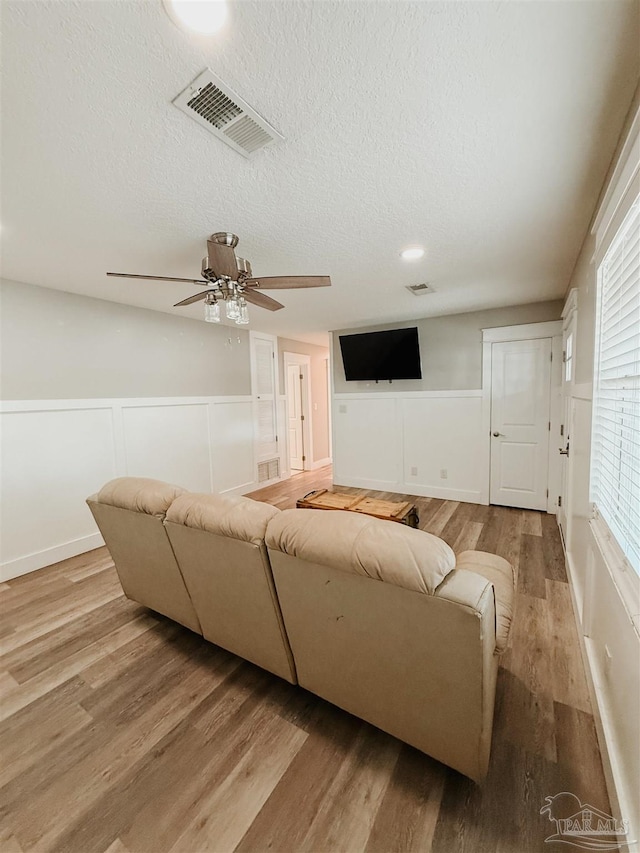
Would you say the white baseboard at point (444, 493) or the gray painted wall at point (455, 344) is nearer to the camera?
the gray painted wall at point (455, 344)

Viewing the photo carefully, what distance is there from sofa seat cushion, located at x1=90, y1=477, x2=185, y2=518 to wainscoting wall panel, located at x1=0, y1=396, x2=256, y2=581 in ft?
5.01

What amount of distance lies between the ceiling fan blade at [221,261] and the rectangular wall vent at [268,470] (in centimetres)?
361

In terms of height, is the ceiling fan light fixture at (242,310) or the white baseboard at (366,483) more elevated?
the ceiling fan light fixture at (242,310)

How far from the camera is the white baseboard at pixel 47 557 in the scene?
2793 millimetres

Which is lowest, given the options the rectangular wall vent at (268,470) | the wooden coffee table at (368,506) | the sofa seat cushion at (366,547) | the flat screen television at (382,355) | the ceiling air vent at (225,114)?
the rectangular wall vent at (268,470)

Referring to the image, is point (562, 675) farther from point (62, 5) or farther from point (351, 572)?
point (62, 5)

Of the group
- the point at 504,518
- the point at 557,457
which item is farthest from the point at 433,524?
the point at 557,457

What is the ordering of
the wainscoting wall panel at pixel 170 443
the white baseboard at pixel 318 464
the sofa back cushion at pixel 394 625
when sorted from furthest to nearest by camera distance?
the white baseboard at pixel 318 464 < the wainscoting wall panel at pixel 170 443 < the sofa back cushion at pixel 394 625

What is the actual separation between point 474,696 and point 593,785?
2.29 feet

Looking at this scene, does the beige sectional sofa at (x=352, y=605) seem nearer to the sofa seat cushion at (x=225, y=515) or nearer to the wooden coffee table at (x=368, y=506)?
the sofa seat cushion at (x=225, y=515)

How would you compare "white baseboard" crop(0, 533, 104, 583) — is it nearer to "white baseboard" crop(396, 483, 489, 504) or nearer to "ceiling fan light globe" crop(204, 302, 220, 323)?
"ceiling fan light globe" crop(204, 302, 220, 323)

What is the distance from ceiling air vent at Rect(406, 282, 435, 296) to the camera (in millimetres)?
3141

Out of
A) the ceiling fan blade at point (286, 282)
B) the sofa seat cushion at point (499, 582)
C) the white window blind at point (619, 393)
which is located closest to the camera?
the white window blind at point (619, 393)

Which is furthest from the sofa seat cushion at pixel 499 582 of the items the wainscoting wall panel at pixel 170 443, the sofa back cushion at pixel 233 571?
the wainscoting wall panel at pixel 170 443
